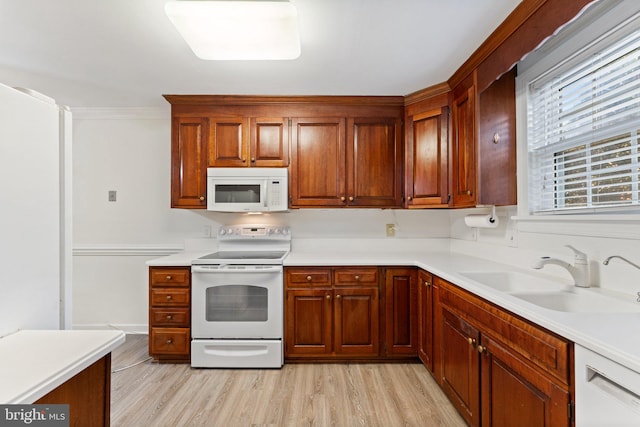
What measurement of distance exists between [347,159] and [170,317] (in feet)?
6.36

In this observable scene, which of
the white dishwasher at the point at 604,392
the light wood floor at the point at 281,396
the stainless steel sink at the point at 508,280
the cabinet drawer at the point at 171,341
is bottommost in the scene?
the light wood floor at the point at 281,396

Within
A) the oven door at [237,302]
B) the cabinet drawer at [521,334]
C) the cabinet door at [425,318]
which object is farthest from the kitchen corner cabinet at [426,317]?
the oven door at [237,302]

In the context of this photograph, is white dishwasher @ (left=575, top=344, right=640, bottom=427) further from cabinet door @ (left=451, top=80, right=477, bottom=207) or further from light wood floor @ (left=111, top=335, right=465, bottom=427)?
cabinet door @ (left=451, top=80, right=477, bottom=207)

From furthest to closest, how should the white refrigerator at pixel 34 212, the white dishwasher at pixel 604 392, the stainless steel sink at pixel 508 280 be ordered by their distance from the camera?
the stainless steel sink at pixel 508 280
the white refrigerator at pixel 34 212
the white dishwasher at pixel 604 392

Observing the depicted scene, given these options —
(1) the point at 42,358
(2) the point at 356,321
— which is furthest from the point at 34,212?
(2) the point at 356,321

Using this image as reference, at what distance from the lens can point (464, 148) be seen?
233 centimetres

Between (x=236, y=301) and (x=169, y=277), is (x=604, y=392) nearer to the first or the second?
(x=236, y=301)

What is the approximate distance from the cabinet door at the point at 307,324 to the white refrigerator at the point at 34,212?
154 centimetres

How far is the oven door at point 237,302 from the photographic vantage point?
2498mm

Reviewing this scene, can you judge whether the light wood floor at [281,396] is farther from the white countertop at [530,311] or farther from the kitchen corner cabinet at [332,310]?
the white countertop at [530,311]

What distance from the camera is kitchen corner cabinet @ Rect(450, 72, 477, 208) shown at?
86.7 inches

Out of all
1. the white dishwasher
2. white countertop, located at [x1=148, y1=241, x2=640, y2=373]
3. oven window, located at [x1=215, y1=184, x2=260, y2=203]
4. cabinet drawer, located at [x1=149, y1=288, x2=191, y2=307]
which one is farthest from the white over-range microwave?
the white dishwasher

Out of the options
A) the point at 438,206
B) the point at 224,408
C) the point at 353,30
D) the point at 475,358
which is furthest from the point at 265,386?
the point at 353,30

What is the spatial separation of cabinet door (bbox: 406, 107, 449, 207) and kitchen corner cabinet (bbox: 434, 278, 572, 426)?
2.78 feet
